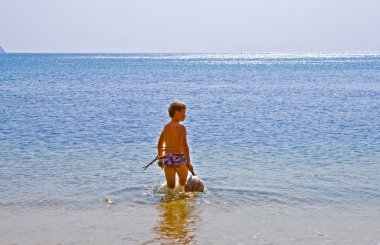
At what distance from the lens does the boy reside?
905 centimetres

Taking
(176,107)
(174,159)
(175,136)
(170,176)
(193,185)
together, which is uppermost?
(176,107)

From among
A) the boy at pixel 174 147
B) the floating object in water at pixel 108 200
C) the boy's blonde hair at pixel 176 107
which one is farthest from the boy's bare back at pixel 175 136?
the floating object in water at pixel 108 200

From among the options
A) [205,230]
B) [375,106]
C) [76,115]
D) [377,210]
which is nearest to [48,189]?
[205,230]

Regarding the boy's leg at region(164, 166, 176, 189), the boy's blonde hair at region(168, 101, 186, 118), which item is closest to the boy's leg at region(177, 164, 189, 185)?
the boy's leg at region(164, 166, 176, 189)

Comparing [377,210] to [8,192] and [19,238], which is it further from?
[8,192]

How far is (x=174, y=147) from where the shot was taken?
30.3ft

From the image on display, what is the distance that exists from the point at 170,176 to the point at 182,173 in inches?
8.5

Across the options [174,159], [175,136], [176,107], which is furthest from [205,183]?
[176,107]

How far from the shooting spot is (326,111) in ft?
90.2

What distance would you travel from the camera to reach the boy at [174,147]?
905 cm

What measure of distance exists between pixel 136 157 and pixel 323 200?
18.7 feet

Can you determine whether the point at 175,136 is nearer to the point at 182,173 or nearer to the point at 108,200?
the point at 182,173

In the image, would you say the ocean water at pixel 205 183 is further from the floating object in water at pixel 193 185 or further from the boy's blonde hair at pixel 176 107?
the boy's blonde hair at pixel 176 107

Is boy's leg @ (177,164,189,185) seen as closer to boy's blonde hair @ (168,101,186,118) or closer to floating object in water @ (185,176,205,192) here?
floating object in water @ (185,176,205,192)
